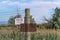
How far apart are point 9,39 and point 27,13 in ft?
6.35

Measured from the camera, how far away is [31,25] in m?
4.74

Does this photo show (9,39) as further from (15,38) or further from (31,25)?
(31,25)

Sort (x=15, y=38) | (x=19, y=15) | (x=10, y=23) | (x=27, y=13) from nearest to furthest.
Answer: (x=27, y=13), (x=19, y=15), (x=15, y=38), (x=10, y=23)

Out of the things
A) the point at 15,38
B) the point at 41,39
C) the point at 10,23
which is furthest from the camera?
the point at 10,23

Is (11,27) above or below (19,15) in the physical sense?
below

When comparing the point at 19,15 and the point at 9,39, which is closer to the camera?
the point at 19,15

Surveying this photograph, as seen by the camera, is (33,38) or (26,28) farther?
(33,38)

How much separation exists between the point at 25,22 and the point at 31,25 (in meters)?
0.19

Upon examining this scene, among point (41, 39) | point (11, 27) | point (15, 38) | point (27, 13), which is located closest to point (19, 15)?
point (15, 38)

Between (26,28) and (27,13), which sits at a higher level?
(27,13)

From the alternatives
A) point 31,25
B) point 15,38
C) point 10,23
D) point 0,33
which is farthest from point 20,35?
point 31,25

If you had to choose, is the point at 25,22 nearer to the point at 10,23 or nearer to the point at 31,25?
the point at 31,25

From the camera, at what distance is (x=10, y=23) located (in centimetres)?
768

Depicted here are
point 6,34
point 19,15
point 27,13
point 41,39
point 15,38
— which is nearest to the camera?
point 27,13
